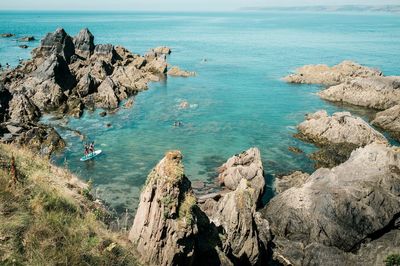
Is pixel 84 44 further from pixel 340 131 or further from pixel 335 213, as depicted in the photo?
pixel 335 213

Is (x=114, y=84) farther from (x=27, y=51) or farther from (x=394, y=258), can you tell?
(x=27, y=51)

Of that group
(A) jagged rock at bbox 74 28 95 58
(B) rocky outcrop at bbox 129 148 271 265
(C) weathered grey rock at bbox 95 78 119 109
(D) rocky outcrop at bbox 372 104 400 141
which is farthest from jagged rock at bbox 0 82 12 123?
(D) rocky outcrop at bbox 372 104 400 141

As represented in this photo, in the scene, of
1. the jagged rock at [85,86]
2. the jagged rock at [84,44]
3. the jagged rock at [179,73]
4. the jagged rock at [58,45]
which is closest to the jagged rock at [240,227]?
the jagged rock at [85,86]

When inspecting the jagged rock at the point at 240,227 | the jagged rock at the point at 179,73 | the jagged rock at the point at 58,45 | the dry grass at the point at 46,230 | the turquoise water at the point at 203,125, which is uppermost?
the dry grass at the point at 46,230

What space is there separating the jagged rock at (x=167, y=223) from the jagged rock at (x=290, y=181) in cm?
2170

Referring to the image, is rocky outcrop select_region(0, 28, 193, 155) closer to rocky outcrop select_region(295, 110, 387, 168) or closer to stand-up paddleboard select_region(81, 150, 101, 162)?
stand-up paddleboard select_region(81, 150, 101, 162)

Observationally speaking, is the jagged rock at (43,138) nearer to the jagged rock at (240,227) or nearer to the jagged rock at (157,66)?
the jagged rock at (240,227)

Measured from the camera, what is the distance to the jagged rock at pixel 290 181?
38.0 meters

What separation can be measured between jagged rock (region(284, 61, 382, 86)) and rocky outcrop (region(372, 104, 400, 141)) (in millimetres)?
32602

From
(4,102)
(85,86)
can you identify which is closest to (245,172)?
(4,102)

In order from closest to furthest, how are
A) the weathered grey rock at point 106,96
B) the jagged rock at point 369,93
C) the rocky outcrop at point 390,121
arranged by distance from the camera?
1. the rocky outcrop at point 390,121
2. the weathered grey rock at point 106,96
3. the jagged rock at point 369,93

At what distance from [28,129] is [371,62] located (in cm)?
10497

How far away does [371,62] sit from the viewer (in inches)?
4702

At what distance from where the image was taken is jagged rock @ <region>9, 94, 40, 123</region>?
57.2 metres
